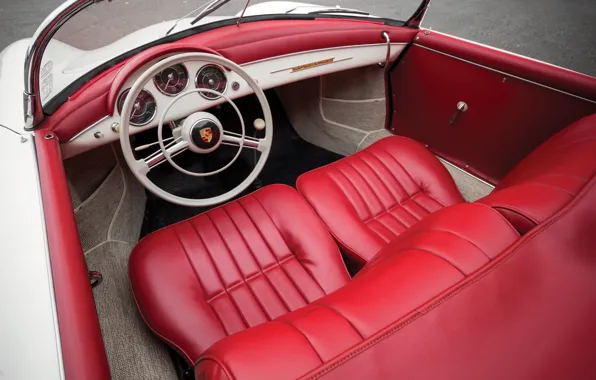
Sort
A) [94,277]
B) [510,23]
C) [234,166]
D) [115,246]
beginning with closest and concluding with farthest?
[94,277] → [115,246] → [234,166] → [510,23]

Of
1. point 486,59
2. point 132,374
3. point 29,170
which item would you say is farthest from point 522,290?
point 486,59

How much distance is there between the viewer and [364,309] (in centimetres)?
60

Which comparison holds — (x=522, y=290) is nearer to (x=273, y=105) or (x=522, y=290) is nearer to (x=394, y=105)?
(x=394, y=105)

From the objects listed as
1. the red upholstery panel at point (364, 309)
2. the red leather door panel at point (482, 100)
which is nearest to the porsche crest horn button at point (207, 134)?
the red upholstery panel at point (364, 309)

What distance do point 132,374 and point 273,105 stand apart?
1.74 meters

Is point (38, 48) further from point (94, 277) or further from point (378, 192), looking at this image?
point (378, 192)

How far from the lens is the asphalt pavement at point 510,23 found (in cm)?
299

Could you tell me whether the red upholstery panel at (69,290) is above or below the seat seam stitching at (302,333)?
above

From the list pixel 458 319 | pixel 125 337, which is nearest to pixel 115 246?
pixel 125 337

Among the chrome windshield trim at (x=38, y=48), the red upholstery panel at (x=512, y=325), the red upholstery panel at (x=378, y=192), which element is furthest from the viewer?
the red upholstery panel at (x=378, y=192)

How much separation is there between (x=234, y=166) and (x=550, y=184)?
1543 mm

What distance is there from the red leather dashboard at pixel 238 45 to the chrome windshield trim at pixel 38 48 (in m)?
0.06

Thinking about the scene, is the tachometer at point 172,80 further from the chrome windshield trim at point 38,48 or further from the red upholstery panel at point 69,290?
the red upholstery panel at point 69,290

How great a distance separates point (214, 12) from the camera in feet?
4.96
